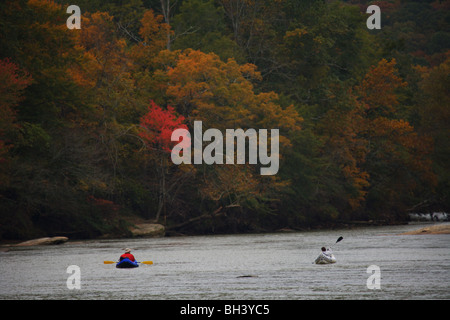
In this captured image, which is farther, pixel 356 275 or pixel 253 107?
pixel 253 107

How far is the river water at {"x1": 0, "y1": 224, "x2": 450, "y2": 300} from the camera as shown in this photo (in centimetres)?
2408

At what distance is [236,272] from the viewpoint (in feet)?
98.4

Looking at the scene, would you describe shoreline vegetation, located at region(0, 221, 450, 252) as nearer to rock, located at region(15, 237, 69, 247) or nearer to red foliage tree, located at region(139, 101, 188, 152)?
rock, located at region(15, 237, 69, 247)

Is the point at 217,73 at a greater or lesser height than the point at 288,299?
greater

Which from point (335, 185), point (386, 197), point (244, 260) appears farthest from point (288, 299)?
point (386, 197)

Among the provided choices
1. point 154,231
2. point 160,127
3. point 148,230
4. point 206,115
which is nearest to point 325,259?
point 148,230

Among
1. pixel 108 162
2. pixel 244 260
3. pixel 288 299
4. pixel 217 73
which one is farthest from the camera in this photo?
pixel 217 73

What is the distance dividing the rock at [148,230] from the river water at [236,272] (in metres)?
9.71

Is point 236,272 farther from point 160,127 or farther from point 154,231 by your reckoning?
point 160,127

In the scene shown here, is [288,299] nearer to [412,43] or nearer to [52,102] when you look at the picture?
[52,102]

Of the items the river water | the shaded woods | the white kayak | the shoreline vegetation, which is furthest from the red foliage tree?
the white kayak

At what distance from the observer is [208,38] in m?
69.4

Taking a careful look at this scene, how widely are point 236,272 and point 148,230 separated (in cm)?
2616

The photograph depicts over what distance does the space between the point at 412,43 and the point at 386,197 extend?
4619 cm
